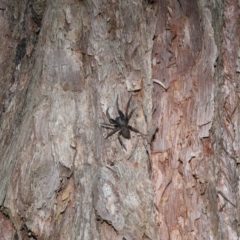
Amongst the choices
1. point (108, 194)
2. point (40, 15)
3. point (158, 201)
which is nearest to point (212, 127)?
point (158, 201)

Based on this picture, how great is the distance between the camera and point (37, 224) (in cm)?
190

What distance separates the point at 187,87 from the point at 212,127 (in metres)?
0.18

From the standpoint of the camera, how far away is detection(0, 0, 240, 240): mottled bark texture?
1.92 meters

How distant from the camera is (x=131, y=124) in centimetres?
202

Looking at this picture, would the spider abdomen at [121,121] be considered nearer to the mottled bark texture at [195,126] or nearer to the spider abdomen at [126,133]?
the spider abdomen at [126,133]

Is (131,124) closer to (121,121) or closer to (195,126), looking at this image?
(121,121)

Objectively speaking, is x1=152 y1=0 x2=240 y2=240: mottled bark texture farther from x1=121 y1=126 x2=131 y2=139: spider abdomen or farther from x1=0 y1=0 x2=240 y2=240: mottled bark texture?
x1=121 y1=126 x2=131 y2=139: spider abdomen

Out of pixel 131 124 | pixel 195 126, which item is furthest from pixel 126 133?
pixel 195 126

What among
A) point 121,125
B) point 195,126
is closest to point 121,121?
point 121,125

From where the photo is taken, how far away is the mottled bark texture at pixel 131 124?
192 cm

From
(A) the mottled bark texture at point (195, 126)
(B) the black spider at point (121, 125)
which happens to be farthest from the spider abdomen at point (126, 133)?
(A) the mottled bark texture at point (195, 126)

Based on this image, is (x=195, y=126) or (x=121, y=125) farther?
(x=195, y=126)

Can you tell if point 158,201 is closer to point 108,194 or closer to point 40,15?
point 108,194

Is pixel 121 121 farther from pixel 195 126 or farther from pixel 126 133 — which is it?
pixel 195 126
